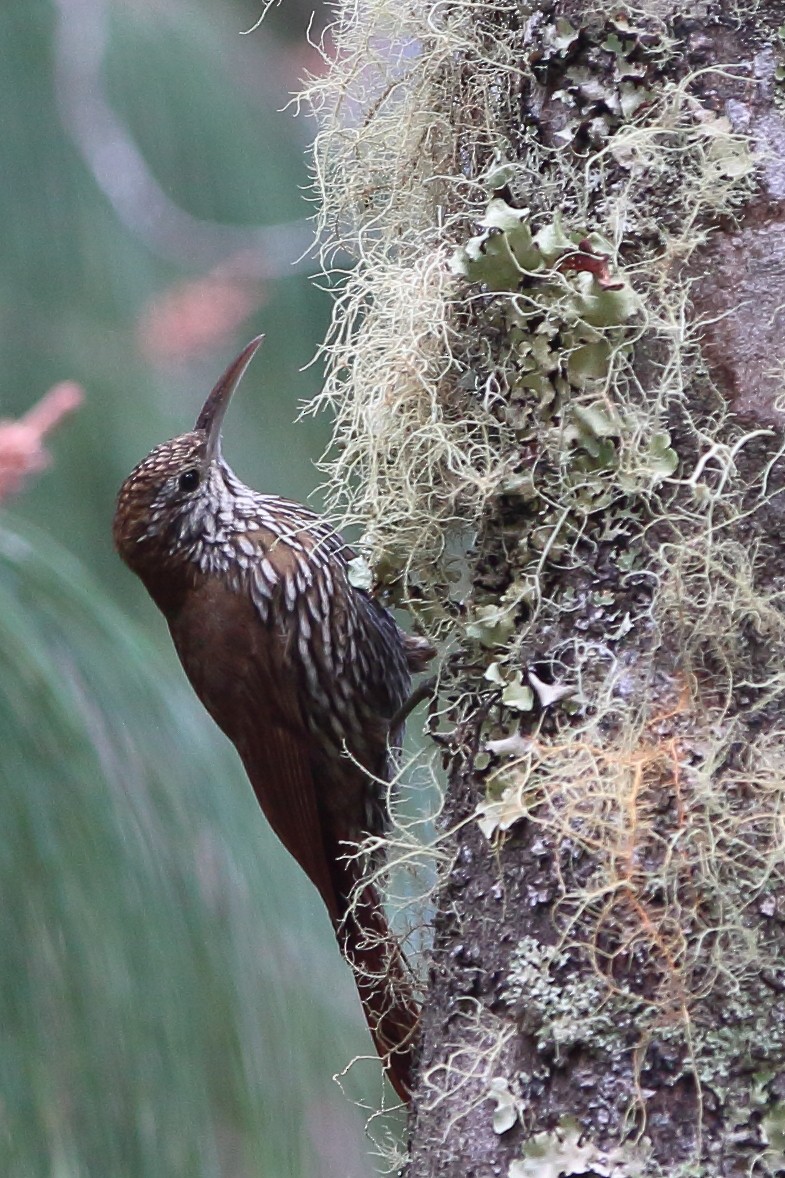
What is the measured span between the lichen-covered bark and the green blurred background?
Answer: 3.22 feet

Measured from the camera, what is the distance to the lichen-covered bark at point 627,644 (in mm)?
1000

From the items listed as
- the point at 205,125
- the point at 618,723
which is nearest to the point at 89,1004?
the point at 618,723

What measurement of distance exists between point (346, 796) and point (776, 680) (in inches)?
39.1

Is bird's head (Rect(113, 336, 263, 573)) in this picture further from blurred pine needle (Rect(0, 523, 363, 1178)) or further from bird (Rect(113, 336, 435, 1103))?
blurred pine needle (Rect(0, 523, 363, 1178))

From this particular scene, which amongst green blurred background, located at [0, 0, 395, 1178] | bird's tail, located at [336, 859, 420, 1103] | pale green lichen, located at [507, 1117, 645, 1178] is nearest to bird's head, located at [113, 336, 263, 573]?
green blurred background, located at [0, 0, 395, 1178]

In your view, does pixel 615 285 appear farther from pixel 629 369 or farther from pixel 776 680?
pixel 776 680

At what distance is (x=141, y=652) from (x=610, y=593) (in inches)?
50.1

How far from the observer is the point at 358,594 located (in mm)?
1957

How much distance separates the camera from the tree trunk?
100 centimetres

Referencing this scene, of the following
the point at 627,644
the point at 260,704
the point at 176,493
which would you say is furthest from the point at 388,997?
the point at 176,493

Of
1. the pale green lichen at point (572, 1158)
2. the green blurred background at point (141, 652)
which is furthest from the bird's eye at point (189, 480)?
the pale green lichen at point (572, 1158)

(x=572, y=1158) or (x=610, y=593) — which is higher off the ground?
(x=610, y=593)

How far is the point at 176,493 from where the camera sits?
1892mm

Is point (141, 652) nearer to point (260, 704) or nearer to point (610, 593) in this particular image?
point (260, 704)
